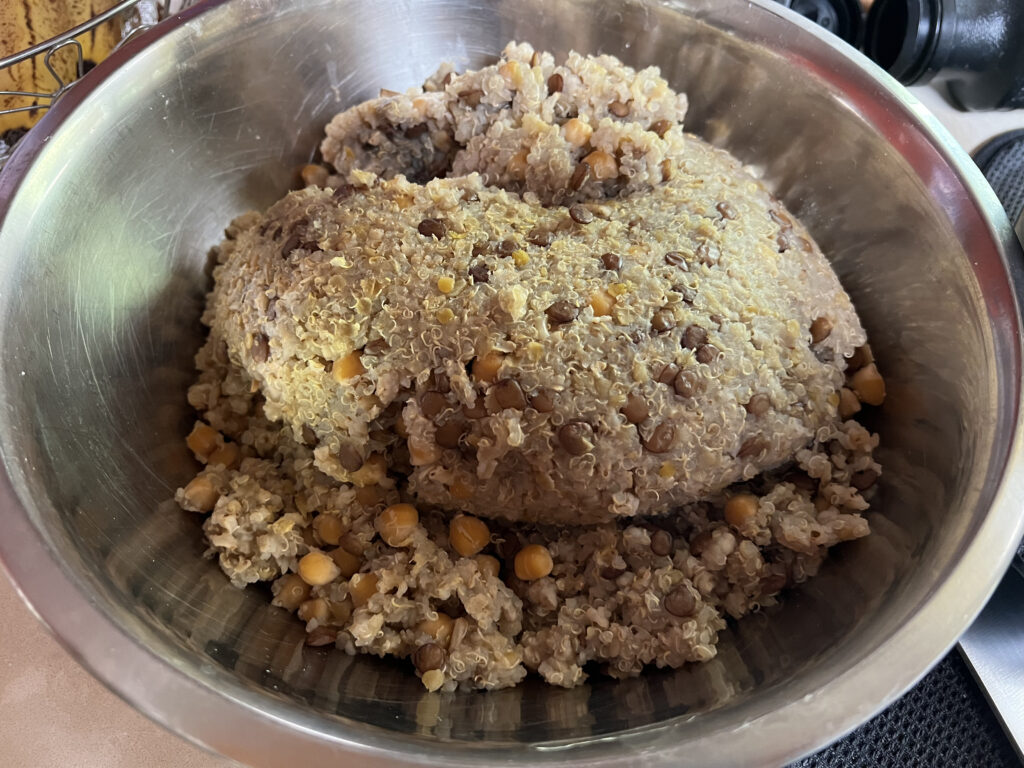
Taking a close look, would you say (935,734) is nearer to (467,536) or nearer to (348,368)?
(467,536)

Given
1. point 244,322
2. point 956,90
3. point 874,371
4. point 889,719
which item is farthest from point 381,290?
point 956,90

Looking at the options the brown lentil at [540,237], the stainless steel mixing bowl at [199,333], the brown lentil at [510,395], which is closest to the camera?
the stainless steel mixing bowl at [199,333]

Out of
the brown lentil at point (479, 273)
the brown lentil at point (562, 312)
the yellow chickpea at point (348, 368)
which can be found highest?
the brown lentil at point (479, 273)

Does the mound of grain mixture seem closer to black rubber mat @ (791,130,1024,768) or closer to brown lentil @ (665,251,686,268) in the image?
brown lentil @ (665,251,686,268)

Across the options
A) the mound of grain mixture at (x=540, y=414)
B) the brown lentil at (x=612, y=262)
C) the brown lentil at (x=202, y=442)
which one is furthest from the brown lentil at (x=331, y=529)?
the brown lentil at (x=612, y=262)

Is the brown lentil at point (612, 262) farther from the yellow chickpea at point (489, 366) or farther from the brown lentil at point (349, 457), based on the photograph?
the brown lentil at point (349, 457)

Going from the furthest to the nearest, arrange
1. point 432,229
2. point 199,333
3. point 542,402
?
point 199,333 < point 432,229 < point 542,402

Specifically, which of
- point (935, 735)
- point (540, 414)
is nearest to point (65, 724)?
point (540, 414)

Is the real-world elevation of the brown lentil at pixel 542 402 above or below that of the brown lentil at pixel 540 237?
below
